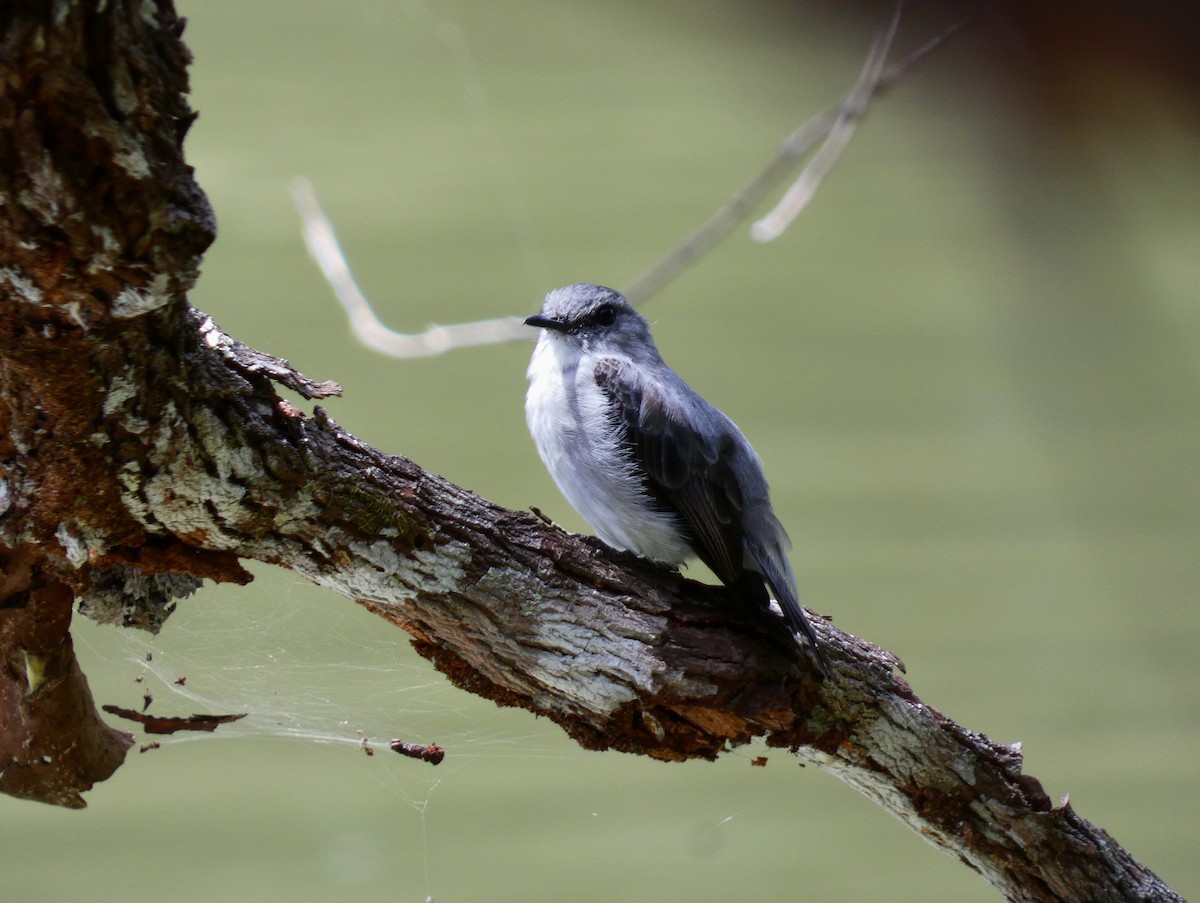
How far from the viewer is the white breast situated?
2.64 meters

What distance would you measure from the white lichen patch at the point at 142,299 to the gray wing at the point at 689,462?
1.26 meters

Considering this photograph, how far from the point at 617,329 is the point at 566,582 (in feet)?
3.42

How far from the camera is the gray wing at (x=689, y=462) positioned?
2574mm

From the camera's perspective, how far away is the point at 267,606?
361 cm

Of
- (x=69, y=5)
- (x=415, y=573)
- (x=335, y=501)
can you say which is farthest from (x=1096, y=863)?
(x=69, y=5)

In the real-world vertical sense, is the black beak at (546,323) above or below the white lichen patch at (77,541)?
above

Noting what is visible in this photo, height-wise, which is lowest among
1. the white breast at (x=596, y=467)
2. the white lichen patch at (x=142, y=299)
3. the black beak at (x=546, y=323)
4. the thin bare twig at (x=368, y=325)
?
the white lichen patch at (x=142, y=299)

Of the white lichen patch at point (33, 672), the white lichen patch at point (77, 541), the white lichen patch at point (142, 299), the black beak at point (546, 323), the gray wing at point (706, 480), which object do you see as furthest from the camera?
the black beak at point (546, 323)

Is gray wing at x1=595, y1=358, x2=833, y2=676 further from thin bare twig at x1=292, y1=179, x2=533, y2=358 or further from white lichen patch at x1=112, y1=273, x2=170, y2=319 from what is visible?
white lichen patch at x1=112, y1=273, x2=170, y2=319

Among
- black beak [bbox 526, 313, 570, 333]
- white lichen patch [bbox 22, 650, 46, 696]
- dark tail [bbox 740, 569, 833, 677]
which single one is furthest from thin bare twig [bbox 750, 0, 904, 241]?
white lichen patch [bbox 22, 650, 46, 696]

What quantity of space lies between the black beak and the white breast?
144 mm

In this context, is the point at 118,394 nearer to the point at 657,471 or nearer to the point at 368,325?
the point at 657,471

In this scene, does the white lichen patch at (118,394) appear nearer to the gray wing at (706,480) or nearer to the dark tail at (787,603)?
the gray wing at (706,480)

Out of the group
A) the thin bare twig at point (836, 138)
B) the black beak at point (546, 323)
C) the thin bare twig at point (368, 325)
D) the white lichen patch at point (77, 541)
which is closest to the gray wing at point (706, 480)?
the black beak at point (546, 323)
